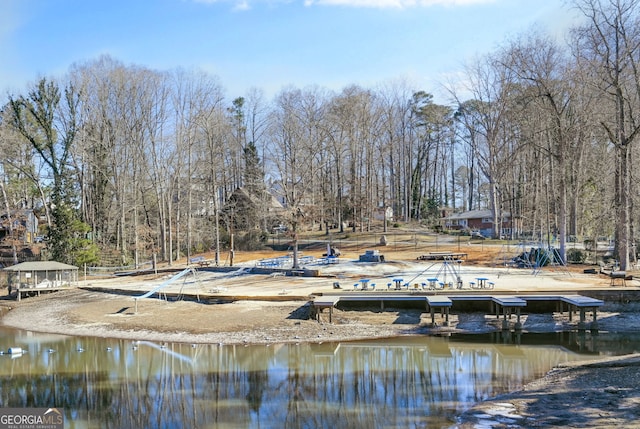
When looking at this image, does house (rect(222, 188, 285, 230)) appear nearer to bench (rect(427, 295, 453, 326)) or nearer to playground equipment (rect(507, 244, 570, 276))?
playground equipment (rect(507, 244, 570, 276))

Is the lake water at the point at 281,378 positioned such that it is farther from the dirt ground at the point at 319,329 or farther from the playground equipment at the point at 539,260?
the playground equipment at the point at 539,260

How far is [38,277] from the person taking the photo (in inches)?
1341

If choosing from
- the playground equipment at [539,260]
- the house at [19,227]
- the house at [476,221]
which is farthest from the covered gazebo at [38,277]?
the house at [476,221]

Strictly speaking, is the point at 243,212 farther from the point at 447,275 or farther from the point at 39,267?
the point at 447,275

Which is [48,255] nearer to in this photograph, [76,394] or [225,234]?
[225,234]

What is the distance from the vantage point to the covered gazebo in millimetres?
33375

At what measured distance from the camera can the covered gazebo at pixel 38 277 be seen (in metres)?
33.4

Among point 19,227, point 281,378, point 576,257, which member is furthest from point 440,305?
point 19,227

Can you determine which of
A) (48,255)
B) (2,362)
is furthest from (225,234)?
(2,362)

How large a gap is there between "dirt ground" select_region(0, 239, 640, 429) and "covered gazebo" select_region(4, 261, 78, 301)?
1331mm

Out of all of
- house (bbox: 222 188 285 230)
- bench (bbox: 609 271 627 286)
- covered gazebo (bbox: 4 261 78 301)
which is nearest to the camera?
bench (bbox: 609 271 627 286)

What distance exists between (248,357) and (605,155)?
132 ft

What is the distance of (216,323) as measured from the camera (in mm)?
21688

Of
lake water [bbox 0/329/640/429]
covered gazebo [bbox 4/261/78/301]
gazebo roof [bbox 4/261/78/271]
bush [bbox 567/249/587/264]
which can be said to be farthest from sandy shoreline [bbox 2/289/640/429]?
bush [bbox 567/249/587/264]
